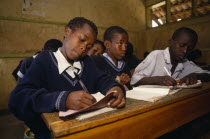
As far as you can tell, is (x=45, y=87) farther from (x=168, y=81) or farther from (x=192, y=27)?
(x=192, y=27)

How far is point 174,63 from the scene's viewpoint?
73.0 inches

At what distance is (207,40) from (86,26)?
4.68 m

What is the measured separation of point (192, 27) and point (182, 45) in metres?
3.77

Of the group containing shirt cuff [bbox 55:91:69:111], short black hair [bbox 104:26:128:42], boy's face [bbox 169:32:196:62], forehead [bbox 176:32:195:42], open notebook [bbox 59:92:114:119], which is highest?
short black hair [bbox 104:26:128:42]

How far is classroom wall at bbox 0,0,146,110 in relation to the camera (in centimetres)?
350

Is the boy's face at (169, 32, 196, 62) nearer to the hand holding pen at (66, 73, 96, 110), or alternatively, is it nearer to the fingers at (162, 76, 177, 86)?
the fingers at (162, 76, 177, 86)

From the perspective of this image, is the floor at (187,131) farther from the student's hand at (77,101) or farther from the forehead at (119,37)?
the student's hand at (77,101)

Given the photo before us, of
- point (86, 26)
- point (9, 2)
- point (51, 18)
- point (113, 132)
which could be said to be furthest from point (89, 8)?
point (113, 132)

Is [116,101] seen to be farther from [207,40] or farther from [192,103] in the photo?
[207,40]

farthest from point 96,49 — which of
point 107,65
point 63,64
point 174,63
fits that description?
point 63,64

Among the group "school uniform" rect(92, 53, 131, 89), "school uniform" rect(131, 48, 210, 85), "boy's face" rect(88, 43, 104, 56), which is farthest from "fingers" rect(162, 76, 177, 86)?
"boy's face" rect(88, 43, 104, 56)

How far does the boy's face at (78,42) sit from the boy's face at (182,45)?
111 centimetres

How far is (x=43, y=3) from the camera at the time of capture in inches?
155

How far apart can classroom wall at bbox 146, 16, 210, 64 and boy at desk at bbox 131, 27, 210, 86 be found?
3259mm
